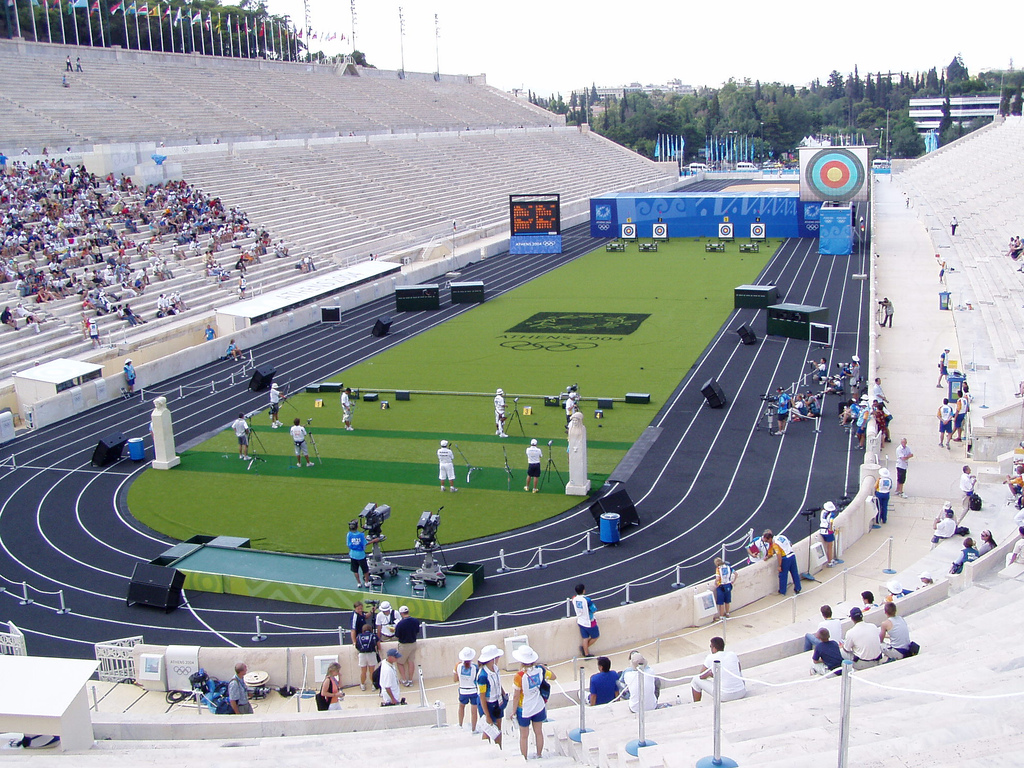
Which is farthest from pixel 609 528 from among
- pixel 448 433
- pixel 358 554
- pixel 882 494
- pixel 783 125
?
pixel 783 125

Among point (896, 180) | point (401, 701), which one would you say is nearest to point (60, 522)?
point (401, 701)

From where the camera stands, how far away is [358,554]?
54.9 ft

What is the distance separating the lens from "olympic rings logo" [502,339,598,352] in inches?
1405

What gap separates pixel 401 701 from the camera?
13.2m

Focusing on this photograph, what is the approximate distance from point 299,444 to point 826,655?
14679 millimetres

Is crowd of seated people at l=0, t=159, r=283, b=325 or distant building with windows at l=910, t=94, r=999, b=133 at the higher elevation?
distant building with windows at l=910, t=94, r=999, b=133

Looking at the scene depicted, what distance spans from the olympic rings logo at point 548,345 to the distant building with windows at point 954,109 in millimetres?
148892

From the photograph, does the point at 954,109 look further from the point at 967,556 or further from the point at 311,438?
the point at 967,556

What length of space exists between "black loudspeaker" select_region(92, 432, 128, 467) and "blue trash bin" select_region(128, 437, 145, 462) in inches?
12.1

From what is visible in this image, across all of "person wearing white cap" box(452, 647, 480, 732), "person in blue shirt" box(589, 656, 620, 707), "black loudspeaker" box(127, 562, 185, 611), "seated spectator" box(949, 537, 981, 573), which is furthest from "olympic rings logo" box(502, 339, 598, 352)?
"person wearing white cap" box(452, 647, 480, 732)

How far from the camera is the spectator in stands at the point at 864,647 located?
11.9 metres

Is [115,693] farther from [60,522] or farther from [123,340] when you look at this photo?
[123,340]

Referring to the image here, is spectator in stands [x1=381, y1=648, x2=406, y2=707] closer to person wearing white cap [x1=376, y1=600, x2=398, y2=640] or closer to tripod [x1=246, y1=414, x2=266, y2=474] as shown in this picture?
person wearing white cap [x1=376, y1=600, x2=398, y2=640]

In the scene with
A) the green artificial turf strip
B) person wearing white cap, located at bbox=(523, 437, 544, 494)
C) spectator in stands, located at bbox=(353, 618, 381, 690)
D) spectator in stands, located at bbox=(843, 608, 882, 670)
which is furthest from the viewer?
person wearing white cap, located at bbox=(523, 437, 544, 494)
